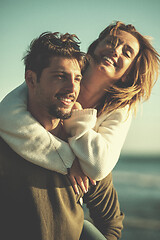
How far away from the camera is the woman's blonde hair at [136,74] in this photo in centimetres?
257

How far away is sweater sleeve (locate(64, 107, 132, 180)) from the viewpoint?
187 centimetres

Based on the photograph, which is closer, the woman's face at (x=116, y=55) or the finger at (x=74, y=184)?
the finger at (x=74, y=184)

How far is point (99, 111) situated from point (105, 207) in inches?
30.3

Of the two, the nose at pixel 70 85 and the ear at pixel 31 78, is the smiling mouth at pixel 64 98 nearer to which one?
the nose at pixel 70 85

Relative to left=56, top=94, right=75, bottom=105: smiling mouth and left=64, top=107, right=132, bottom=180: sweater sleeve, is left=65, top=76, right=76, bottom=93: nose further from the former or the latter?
left=64, top=107, right=132, bottom=180: sweater sleeve

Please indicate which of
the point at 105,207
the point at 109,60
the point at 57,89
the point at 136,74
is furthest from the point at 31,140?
the point at 136,74

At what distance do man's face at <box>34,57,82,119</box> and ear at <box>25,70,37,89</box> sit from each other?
64mm

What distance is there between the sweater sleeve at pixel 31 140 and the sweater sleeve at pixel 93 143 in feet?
0.30

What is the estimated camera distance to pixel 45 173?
1.94m

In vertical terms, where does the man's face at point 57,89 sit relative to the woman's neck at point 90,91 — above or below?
above

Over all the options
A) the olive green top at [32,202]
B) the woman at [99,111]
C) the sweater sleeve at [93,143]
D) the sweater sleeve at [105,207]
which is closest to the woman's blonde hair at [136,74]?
the woman at [99,111]

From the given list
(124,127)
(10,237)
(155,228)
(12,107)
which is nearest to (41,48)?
(12,107)

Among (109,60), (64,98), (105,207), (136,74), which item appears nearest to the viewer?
(64,98)

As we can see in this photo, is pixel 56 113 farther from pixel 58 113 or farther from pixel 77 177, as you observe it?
pixel 77 177
